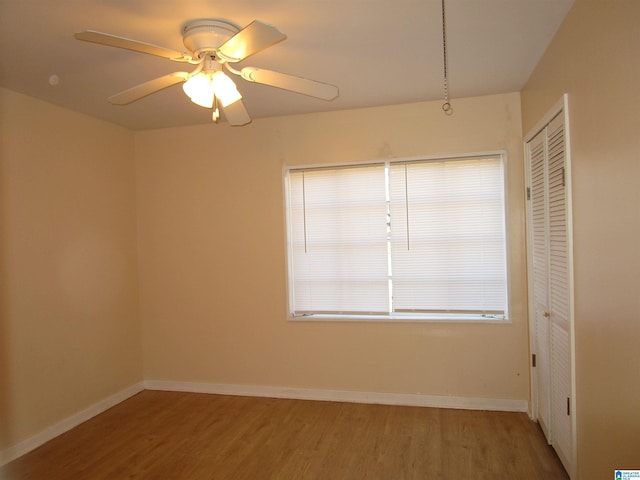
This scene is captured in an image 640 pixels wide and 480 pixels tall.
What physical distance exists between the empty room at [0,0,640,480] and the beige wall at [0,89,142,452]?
20 mm

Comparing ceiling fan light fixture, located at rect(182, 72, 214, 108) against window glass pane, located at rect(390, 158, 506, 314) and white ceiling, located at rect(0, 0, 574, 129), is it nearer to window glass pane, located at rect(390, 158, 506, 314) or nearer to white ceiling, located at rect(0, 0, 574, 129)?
white ceiling, located at rect(0, 0, 574, 129)

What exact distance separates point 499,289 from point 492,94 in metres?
1.61

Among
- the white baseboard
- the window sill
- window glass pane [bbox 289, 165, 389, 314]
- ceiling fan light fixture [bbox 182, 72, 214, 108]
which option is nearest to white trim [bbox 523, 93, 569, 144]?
window glass pane [bbox 289, 165, 389, 314]

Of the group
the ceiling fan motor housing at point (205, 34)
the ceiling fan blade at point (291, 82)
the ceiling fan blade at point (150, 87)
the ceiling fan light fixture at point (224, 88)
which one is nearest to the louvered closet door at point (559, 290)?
the ceiling fan blade at point (291, 82)

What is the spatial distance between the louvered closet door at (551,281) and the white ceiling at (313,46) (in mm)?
580

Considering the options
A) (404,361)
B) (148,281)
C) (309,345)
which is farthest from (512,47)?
(148,281)

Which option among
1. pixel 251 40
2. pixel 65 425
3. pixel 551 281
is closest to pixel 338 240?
pixel 551 281

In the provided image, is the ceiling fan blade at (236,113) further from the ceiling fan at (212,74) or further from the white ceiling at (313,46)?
the white ceiling at (313,46)

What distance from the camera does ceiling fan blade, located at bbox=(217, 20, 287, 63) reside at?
5.04 feet

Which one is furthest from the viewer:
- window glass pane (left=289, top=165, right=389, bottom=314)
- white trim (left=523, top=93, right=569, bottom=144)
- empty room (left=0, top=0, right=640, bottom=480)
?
window glass pane (left=289, top=165, right=389, bottom=314)

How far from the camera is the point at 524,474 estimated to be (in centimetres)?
247

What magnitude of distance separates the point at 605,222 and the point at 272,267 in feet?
8.87

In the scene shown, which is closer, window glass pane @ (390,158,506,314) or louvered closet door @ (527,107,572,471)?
louvered closet door @ (527,107,572,471)

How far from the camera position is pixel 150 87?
2.10 metres
